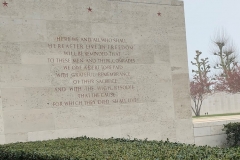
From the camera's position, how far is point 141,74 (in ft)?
35.0

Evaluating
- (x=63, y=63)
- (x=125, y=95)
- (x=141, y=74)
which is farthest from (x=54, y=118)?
(x=141, y=74)

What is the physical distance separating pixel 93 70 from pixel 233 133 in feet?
15.5

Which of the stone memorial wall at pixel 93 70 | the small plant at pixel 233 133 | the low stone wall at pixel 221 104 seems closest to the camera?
the stone memorial wall at pixel 93 70

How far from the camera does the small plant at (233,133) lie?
1158 cm

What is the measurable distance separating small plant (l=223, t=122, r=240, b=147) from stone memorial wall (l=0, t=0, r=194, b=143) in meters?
1.21

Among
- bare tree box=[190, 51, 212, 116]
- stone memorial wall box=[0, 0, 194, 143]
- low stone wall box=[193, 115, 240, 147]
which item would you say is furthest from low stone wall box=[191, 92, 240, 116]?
stone memorial wall box=[0, 0, 194, 143]

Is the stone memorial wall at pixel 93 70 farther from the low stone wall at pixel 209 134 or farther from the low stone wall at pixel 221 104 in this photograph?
the low stone wall at pixel 221 104

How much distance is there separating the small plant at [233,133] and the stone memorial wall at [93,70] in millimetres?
1208

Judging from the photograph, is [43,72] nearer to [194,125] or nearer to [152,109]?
[152,109]

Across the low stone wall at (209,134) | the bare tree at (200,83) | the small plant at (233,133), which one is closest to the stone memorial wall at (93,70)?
the low stone wall at (209,134)

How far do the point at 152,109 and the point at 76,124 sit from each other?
2208 mm

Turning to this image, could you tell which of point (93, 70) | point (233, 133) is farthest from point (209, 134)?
point (93, 70)

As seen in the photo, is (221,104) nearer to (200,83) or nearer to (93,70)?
(200,83)

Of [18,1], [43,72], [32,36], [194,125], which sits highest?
[18,1]
